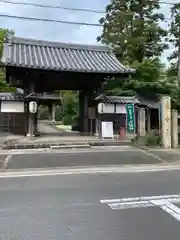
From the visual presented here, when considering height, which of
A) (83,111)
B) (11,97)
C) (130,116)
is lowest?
(130,116)

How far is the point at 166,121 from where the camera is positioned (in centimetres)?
1650

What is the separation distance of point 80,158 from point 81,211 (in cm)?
714

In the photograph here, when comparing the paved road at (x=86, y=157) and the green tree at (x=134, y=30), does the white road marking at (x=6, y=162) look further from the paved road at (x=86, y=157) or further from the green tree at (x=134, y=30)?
the green tree at (x=134, y=30)

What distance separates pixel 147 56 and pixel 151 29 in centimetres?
246

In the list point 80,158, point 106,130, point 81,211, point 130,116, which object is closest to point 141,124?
point 130,116

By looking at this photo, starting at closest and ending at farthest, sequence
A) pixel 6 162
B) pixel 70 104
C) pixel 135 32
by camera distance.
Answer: pixel 6 162 → pixel 135 32 → pixel 70 104

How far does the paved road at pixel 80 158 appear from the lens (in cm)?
1228

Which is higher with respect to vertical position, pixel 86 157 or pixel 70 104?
pixel 70 104

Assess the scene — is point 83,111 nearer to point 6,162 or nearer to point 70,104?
point 6,162

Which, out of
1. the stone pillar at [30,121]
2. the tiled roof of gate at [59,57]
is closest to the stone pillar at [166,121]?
the tiled roof of gate at [59,57]

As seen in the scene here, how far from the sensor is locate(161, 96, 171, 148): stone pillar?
16.4m

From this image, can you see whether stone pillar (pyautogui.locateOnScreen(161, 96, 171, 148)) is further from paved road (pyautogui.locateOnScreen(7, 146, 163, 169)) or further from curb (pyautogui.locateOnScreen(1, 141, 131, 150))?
curb (pyautogui.locateOnScreen(1, 141, 131, 150))

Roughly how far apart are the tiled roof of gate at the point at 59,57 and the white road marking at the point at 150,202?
1193cm

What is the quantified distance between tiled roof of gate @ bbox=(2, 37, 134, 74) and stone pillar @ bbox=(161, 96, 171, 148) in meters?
3.03
